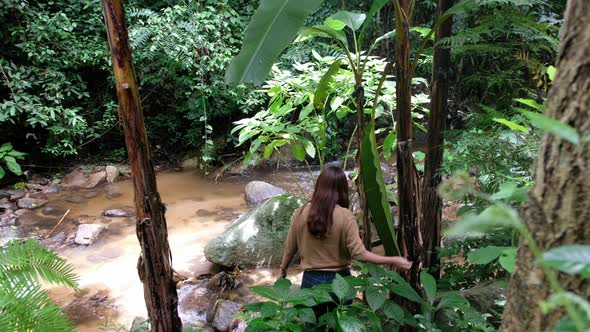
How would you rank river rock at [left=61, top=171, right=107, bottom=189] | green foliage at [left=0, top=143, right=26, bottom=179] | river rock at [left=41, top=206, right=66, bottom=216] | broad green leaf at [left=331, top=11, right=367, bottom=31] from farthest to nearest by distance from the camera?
river rock at [left=61, top=171, right=107, bottom=189] → river rock at [left=41, top=206, right=66, bottom=216] → green foliage at [left=0, top=143, right=26, bottom=179] → broad green leaf at [left=331, top=11, right=367, bottom=31]

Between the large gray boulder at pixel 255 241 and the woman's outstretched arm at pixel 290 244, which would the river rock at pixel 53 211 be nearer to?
the large gray boulder at pixel 255 241

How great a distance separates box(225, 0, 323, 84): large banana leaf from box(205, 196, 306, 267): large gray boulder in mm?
2597

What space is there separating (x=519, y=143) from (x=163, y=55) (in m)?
5.84

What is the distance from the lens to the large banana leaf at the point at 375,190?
164 cm

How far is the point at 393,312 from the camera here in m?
1.40

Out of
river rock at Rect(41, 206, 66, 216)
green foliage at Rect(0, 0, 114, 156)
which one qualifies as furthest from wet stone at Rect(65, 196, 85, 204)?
green foliage at Rect(0, 0, 114, 156)

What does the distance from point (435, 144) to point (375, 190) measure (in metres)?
0.53

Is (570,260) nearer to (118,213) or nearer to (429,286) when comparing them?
(429,286)

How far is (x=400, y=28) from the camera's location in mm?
1591

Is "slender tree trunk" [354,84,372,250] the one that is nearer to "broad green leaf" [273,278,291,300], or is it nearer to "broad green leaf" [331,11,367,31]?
"broad green leaf" [331,11,367,31]

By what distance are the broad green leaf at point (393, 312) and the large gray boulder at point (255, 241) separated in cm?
255

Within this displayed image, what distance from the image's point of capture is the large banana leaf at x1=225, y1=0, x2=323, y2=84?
4.48 feet

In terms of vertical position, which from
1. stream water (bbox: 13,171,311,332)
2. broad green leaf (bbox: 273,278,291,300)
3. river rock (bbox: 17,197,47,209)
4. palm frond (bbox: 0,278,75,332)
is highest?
broad green leaf (bbox: 273,278,291,300)

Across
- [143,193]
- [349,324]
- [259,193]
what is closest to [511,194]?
[349,324]
